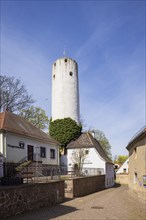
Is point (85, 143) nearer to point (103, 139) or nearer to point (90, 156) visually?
point (90, 156)

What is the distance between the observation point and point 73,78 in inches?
1810

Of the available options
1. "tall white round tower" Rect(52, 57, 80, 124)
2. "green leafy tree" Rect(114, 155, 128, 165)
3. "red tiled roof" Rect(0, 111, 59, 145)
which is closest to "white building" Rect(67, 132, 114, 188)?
"tall white round tower" Rect(52, 57, 80, 124)

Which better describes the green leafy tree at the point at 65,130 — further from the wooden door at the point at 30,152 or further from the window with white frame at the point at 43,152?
the wooden door at the point at 30,152

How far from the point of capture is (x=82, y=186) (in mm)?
26234

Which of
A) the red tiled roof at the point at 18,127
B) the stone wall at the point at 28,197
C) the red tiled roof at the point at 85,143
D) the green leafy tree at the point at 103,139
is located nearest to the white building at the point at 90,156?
the red tiled roof at the point at 85,143

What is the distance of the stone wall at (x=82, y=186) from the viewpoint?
23.4 meters

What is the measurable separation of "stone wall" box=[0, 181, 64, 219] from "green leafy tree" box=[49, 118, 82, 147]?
2336cm

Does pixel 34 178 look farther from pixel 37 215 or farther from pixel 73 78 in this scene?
pixel 73 78

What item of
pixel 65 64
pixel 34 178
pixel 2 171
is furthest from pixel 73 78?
pixel 34 178

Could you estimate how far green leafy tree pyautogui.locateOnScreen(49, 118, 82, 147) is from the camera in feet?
140

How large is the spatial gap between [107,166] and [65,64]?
18.8 meters

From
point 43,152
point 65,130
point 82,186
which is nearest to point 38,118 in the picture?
point 65,130

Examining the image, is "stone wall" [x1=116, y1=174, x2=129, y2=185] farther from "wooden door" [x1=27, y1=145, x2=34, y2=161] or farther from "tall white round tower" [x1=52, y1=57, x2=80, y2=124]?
"wooden door" [x1=27, y1=145, x2=34, y2=161]

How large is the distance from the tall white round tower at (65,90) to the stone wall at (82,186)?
526 inches
